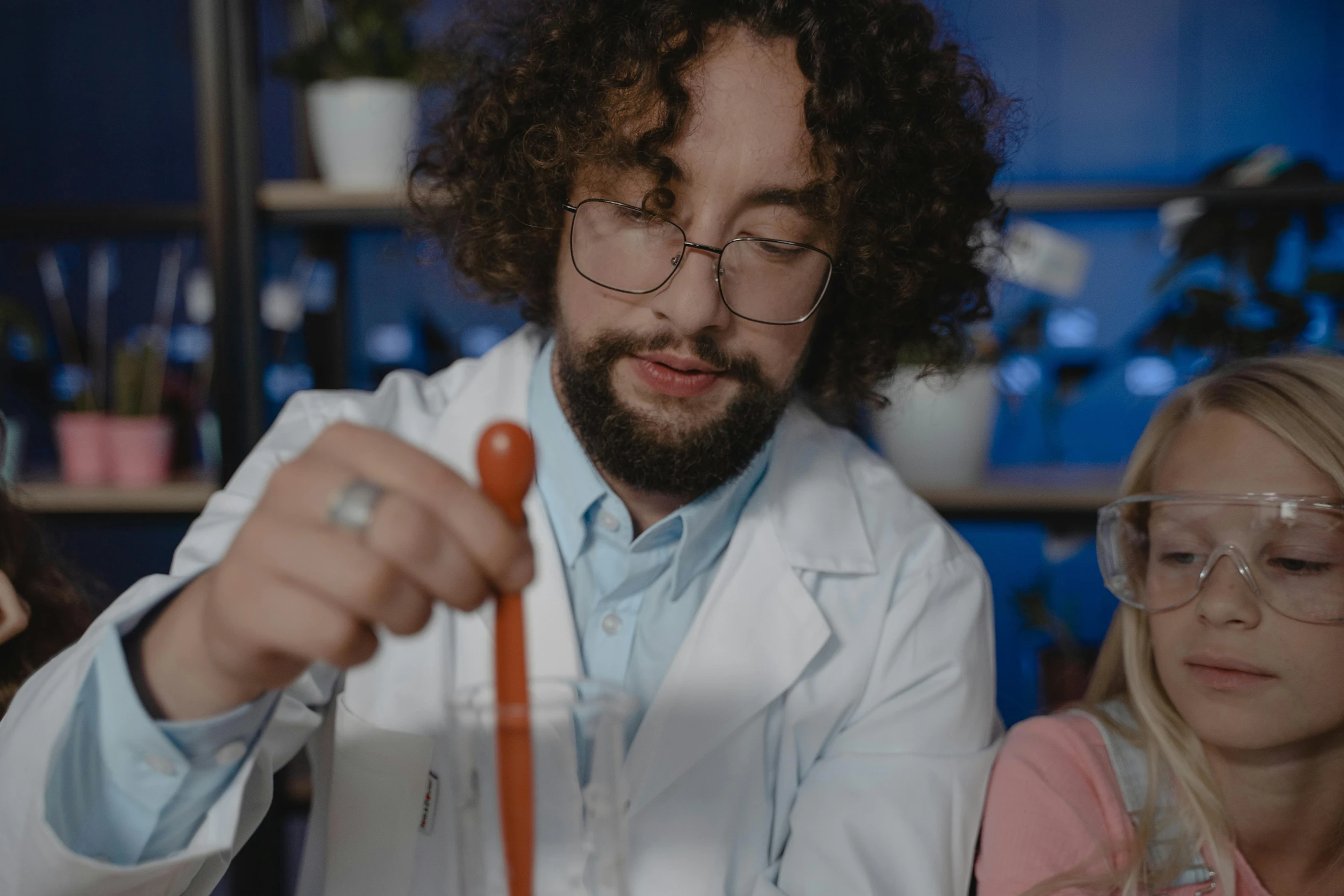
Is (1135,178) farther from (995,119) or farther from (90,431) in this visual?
(90,431)

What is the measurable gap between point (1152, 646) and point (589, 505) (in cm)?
64

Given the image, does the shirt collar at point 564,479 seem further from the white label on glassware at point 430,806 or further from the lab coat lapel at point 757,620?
the white label on glassware at point 430,806

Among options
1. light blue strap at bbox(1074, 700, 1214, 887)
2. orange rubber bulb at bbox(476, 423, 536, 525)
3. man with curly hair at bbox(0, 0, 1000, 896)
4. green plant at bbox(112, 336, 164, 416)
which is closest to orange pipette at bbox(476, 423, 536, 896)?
orange rubber bulb at bbox(476, 423, 536, 525)

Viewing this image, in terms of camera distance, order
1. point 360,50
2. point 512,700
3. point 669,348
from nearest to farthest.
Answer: point 512,700, point 669,348, point 360,50

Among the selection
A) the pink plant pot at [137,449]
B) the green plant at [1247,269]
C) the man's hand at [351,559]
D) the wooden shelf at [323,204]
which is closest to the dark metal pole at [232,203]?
the wooden shelf at [323,204]

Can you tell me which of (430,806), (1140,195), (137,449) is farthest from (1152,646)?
(137,449)

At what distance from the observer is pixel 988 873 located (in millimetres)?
1113

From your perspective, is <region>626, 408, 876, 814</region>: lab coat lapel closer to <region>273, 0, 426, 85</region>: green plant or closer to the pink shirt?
the pink shirt

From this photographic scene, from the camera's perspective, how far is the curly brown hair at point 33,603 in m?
1.19

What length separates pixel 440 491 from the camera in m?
0.58

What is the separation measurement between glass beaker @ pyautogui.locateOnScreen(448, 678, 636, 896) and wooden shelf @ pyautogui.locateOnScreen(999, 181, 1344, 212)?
1.57 meters

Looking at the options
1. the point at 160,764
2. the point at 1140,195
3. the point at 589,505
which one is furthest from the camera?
the point at 1140,195

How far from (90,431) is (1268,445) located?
2.00 meters

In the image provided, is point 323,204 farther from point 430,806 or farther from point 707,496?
point 430,806
